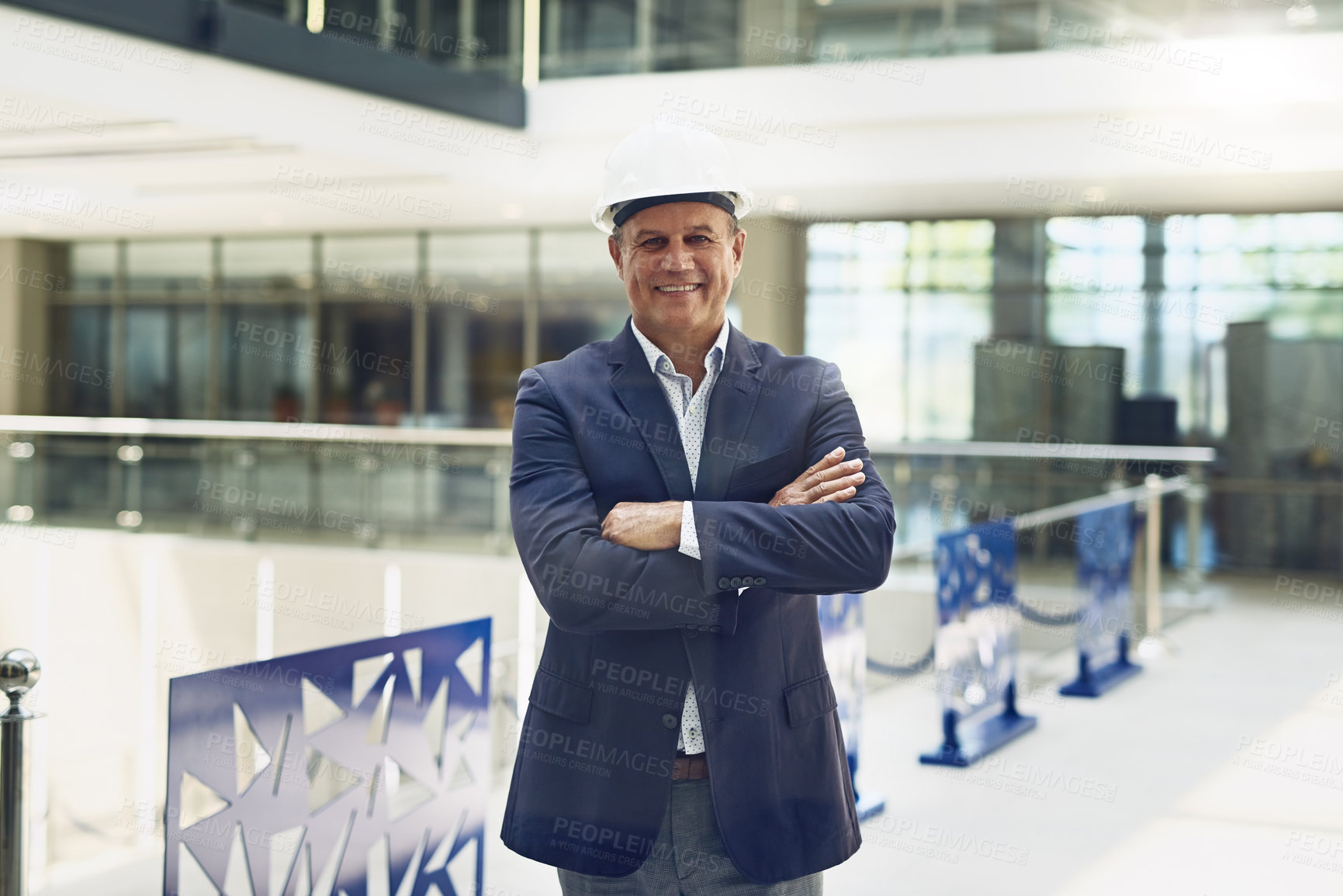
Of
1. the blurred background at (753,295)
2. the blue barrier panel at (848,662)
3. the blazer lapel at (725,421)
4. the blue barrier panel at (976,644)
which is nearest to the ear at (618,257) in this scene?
the blazer lapel at (725,421)

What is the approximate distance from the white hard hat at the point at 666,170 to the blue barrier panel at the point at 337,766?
140cm

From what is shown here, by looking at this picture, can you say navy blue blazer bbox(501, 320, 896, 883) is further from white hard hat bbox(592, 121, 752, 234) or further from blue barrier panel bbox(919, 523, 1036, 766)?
blue barrier panel bbox(919, 523, 1036, 766)

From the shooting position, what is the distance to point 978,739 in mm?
6102

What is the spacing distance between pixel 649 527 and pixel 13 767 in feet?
5.35

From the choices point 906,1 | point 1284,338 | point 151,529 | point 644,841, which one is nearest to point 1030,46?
point 906,1

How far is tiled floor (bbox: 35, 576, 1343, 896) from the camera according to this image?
441 centimetres

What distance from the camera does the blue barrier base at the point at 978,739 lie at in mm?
5801

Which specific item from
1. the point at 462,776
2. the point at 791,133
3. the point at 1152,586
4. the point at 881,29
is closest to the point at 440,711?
the point at 462,776

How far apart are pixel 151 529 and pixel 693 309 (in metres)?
10.5

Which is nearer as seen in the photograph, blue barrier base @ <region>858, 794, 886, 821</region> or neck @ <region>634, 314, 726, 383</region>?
neck @ <region>634, 314, 726, 383</region>

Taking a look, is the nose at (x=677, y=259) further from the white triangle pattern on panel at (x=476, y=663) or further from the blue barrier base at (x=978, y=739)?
the blue barrier base at (x=978, y=739)

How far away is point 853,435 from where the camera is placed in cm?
197

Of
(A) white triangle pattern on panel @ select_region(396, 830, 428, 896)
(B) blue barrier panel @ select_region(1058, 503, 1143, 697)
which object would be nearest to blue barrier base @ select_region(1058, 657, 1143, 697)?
(B) blue barrier panel @ select_region(1058, 503, 1143, 697)

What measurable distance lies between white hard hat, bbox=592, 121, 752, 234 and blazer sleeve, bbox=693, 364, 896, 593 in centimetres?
35
